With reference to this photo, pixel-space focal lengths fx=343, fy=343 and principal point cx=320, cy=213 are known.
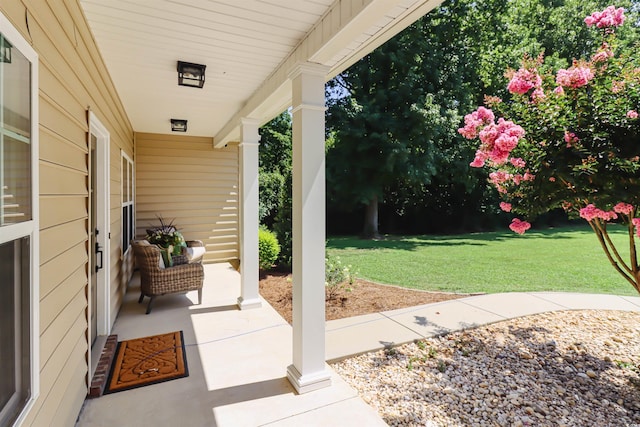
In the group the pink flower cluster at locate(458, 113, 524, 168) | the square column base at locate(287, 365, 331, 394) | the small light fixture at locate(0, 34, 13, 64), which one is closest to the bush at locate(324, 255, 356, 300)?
the square column base at locate(287, 365, 331, 394)

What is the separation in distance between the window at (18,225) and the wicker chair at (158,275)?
9.28 feet

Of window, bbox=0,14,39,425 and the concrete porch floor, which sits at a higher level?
window, bbox=0,14,39,425

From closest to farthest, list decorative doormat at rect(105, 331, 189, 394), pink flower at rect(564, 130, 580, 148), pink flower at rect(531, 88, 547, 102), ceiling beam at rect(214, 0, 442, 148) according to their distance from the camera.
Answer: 1. ceiling beam at rect(214, 0, 442, 148)
2. decorative doormat at rect(105, 331, 189, 394)
3. pink flower at rect(564, 130, 580, 148)
4. pink flower at rect(531, 88, 547, 102)

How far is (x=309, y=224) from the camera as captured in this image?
8.46 ft

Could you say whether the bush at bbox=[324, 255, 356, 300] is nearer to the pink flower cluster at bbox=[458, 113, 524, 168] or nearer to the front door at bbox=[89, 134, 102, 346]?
the pink flower cluster at bbox=[458, 113, 524, 168]

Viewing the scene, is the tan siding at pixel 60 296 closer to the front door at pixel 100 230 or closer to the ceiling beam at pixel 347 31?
the front door at pixel 100 230

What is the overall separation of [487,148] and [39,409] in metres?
3.62

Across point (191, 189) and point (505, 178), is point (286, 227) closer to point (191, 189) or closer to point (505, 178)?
point (191, 189)

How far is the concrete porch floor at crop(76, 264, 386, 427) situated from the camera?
7.38ft

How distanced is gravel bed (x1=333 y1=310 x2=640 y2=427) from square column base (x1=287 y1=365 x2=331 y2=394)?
268mm

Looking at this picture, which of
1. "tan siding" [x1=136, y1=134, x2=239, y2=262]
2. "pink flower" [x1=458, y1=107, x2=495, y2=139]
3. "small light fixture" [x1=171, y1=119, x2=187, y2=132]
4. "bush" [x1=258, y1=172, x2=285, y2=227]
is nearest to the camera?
"pink flower" [x1=458, y1=107, x2=495, y2=139]

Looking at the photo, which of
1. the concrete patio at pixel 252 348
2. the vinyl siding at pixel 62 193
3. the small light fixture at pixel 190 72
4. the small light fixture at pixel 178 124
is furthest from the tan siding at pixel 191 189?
the vinyl siding at pixel 62 193

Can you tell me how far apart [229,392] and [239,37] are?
8.60 feet

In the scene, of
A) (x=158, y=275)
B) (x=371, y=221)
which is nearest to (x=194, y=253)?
(x=158, y=275)
